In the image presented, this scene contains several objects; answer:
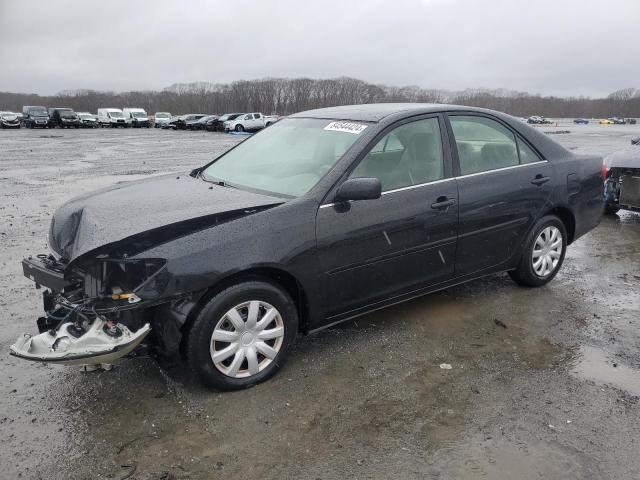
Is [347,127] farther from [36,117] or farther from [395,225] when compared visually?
[36,117]

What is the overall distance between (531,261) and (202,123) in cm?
4832

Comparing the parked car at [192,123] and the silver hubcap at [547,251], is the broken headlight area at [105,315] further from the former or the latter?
the parked car at [192,123]

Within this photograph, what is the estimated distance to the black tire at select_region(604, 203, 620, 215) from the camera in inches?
339

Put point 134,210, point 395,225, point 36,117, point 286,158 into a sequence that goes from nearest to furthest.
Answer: point 134,210
point 395,225
point 286,158
point 36,117

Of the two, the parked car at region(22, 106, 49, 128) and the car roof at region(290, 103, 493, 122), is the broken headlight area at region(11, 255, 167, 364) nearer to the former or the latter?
the car roof at region(290, 103, 493, 122)

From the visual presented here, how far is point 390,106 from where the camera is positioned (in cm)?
456

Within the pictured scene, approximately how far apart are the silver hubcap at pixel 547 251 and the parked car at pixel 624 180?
3.18 metres

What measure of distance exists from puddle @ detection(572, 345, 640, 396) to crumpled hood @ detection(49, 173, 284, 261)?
2.35 m

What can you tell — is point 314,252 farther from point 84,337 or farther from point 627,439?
point 627,439

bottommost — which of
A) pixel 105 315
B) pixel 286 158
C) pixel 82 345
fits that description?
pixel 82 345

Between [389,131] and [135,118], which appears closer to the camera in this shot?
[389,131]

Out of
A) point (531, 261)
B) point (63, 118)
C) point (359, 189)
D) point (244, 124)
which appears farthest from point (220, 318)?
point (63, 118)

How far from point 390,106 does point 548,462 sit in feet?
9.59

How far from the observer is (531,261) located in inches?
198
